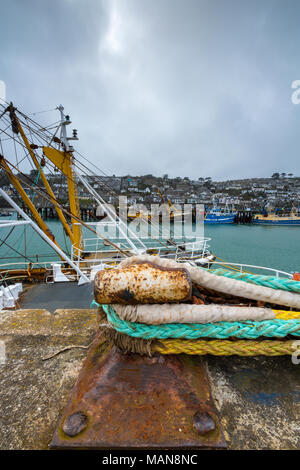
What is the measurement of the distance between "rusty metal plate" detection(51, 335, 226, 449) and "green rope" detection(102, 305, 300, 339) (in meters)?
0.17

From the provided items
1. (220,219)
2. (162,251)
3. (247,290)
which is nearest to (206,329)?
(247,290)

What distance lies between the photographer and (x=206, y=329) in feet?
3.81

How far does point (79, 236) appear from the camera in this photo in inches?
490

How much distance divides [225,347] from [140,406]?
1.71ft

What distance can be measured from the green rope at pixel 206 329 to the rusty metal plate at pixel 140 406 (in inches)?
6.5

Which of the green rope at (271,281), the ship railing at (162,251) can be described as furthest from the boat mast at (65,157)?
the green rope at (271,281)

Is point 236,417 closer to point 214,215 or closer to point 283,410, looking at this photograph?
point 283,410

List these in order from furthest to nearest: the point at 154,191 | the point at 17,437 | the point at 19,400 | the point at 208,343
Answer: the point at 154,191 → the point at 208,343 → the point at 19,400 → the point at 17,437

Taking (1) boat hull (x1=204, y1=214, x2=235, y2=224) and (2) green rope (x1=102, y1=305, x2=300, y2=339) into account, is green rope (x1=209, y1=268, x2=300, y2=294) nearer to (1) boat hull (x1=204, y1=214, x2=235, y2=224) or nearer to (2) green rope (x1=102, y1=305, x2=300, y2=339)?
(2) green rope (x1=102, y1=305, x2=300, y2=339)

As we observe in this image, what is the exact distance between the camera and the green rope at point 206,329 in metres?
1.12

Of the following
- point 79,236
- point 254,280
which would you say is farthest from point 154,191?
point 254,280

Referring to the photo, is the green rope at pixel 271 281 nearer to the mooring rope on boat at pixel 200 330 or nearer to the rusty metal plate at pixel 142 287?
the mooring rope on boat at pixel 200 330

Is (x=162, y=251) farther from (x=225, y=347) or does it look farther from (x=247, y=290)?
(x=225, y=347)
